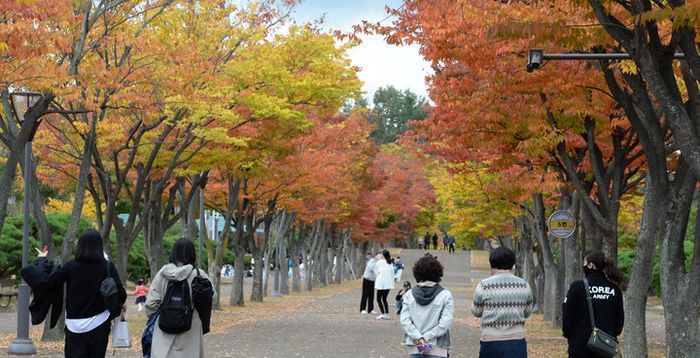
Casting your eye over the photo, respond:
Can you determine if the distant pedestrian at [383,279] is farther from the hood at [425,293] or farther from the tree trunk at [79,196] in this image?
the hood at [425,293]

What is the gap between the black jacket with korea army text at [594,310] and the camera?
8.42m

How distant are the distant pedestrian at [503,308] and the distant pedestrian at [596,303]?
0.44 meters

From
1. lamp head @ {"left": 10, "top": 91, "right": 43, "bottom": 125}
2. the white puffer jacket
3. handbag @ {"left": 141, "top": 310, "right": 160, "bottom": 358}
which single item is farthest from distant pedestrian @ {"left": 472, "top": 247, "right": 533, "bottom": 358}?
the white puffer jacket

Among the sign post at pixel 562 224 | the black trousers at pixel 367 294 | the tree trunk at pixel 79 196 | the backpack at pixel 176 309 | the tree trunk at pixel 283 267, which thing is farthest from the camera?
the tree trunk at pixel 283 267

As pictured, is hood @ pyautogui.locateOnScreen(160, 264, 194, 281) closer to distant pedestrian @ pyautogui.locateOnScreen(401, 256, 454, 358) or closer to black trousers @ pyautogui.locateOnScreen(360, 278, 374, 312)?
distant pedestrian @ pyautogui.locateOnScreen(401, 256, 454, 358)

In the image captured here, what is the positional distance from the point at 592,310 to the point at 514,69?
23.6 feet

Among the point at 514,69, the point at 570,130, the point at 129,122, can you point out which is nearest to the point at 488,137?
the point at 570,130

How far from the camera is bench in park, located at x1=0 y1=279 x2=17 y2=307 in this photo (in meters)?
27.4

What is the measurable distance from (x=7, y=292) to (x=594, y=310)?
73.8 feet

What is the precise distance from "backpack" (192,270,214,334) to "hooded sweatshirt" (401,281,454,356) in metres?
1.65

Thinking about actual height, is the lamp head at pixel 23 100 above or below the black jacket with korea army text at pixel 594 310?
above

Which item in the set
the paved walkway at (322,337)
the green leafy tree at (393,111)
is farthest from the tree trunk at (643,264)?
the green leafy tree at (393,111)

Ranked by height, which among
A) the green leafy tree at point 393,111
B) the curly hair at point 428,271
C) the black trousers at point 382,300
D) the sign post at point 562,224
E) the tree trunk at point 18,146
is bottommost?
the black trousers at point 382,300

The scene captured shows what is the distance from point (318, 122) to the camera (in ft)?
106
